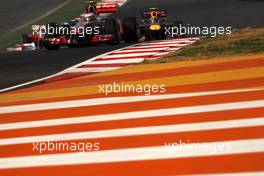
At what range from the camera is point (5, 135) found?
7562mm

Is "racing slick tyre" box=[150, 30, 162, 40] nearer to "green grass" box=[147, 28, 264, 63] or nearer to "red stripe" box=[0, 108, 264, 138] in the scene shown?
"green grass" box=[147, 28, 264, 63]

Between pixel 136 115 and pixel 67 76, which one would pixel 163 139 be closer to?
pixel 136 115

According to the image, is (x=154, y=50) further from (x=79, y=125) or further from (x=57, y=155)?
(x=57, y=155)

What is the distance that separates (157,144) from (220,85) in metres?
2.96

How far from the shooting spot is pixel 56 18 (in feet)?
106

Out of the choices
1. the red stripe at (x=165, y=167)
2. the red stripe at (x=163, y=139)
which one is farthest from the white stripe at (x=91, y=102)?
the red stripe at (x=165, y=167)

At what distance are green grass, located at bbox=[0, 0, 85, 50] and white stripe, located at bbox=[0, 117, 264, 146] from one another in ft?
62.9

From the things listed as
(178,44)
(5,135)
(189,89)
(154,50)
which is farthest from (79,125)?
(178,44)

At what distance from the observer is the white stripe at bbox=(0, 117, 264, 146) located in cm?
670

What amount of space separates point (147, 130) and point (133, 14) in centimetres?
2551

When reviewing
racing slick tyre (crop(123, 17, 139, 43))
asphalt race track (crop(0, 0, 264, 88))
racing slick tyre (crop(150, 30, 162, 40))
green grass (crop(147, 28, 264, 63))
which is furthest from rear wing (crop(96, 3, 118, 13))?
green grass (crop(147, 28, 264, 63))

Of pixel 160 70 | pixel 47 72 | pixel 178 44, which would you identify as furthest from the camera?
pixel 178 44

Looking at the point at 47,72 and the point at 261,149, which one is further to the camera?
the point at 47,72

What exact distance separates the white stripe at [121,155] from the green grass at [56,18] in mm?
20013
